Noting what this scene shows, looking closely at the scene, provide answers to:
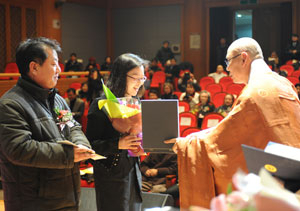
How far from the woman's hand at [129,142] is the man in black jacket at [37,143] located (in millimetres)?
253

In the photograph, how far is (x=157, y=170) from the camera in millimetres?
4387

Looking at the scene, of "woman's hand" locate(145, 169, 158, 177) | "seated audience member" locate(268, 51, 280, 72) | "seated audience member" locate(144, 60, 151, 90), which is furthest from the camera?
"seated audience member" locate(268, 51, 280, 72)

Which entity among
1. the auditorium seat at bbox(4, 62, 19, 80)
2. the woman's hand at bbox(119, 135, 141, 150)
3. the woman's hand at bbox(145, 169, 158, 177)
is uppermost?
the auditorium seat at bbox(4, 62, 19, 80)

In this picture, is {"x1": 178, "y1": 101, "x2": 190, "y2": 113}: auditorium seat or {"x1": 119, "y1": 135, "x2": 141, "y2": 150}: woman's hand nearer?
{"x1": 119, "y1": 135, "x2": 141, "y2": 150}: woman's hand

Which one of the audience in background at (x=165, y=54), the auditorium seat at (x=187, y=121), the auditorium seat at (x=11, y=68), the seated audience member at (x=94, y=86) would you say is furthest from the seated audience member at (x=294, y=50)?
the auditorium seat at (x=11, y=68)

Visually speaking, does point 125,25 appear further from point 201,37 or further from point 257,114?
point 257,114

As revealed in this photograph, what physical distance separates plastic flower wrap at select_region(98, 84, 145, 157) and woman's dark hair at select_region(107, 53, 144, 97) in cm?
12

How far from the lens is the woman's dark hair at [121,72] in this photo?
227 cm

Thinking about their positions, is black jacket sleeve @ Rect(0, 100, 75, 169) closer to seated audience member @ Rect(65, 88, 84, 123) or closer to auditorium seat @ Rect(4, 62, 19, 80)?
seated audience member @ Rect(65, 88, 84, 123)

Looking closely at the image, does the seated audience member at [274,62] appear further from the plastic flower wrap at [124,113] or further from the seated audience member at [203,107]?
the plastic flower wrap at [124,113]

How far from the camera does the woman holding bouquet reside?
2.21m

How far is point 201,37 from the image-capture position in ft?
43.9

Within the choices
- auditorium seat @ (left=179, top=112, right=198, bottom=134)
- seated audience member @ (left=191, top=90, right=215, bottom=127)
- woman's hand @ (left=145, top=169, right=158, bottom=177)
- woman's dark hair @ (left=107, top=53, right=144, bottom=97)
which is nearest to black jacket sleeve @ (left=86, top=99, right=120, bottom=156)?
woman's dark hair @ (left=107, top=53, right=144, bottom=97)

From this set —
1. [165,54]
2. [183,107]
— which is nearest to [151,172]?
[183,107]
